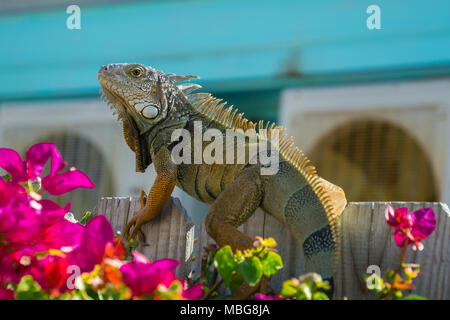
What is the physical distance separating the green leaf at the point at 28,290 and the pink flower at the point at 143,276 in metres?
0.15

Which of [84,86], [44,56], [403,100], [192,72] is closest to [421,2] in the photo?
[403,100]

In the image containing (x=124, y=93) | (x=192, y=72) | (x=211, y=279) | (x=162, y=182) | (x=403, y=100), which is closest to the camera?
(x=211, y=279)

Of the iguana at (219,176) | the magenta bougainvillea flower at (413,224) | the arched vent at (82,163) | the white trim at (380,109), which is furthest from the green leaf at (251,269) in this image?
the arched vent at (82,163)

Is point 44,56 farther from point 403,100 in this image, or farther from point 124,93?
point 124,93

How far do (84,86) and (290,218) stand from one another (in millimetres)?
4276

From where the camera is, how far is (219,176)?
79.1 inches

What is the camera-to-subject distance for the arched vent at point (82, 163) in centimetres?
575

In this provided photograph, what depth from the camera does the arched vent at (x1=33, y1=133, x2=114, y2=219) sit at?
5.75m

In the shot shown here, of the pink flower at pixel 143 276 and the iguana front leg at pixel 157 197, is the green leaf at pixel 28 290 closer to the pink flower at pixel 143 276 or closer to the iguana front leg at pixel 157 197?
the pink flower at pixel 143 276

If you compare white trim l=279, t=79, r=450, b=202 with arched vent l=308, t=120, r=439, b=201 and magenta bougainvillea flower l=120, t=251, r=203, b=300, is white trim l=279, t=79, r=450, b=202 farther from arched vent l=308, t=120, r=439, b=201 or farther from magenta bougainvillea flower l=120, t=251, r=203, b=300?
magenta bougainvillea flower l=120, t=251, r=203, b=300

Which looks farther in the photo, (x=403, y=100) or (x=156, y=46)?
(x=156, y=46)

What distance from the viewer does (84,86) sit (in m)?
5.74

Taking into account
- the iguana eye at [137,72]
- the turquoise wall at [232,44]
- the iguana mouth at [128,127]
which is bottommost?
the iguana mouth at [128,127]

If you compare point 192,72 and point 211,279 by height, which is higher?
point 192,72
